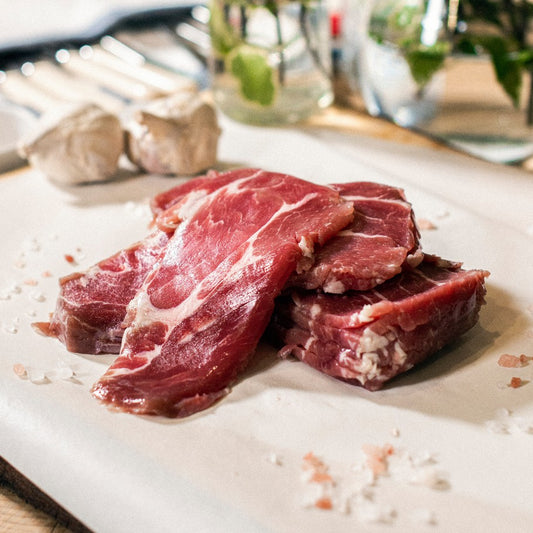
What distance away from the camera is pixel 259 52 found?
3.47 m

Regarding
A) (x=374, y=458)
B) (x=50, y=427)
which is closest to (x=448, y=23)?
(x=374, y=458)

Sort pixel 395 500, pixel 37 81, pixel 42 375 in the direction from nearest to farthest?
pixel 395 500, pixel 42 375, pixel 37 81

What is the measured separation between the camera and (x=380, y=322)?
184cm

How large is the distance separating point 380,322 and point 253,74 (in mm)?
1979

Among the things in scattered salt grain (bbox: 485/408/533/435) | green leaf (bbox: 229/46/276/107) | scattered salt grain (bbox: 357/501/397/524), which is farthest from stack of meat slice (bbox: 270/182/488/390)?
green leaf (bbox: 229/46/276/107)

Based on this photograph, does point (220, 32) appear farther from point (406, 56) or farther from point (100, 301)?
point (100, 301)

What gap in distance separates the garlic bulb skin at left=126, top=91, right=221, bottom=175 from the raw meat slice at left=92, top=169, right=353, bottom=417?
962 millimetres

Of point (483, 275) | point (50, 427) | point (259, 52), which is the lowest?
point (50, 427)

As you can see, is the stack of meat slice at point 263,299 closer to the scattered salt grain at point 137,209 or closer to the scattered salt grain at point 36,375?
the scattered salt grain at point 36,375

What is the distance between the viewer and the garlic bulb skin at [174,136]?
9.98 feet

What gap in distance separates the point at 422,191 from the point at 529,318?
830mm

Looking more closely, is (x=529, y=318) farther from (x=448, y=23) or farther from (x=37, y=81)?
(x=37, y=81)

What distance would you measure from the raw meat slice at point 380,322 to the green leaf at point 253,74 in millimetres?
1704

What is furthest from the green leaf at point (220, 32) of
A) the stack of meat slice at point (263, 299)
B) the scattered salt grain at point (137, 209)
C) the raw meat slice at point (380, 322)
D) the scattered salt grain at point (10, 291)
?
the raw meat slice at point (380, 322)
